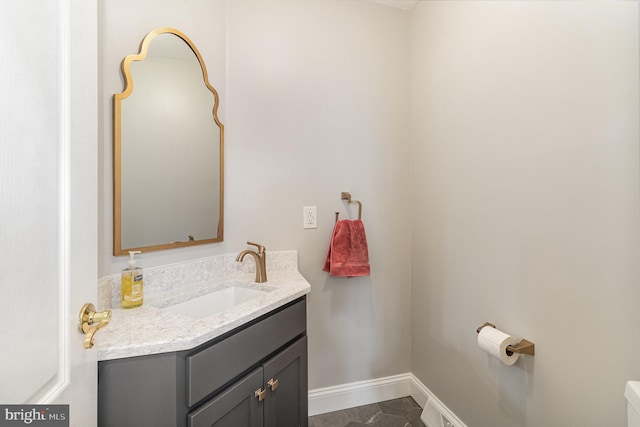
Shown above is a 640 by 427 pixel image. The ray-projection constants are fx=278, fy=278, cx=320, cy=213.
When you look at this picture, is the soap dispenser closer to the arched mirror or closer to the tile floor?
the arched mirror

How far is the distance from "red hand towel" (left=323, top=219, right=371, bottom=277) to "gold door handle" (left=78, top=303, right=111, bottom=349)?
45.3 inches

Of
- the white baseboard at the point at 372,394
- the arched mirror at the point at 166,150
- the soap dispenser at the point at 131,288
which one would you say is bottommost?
the white baseboard at the point at 372,394

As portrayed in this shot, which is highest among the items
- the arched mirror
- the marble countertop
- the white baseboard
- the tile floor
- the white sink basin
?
the arched mirror

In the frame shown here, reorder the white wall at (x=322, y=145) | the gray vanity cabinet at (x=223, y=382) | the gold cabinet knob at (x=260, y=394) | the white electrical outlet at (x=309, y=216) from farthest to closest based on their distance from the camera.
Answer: the white electrical outlet at (x=309, y=216) < the white wall at (x=322, y=145) < the gold cabinet knob at (x=260, y=394) < the gray vanity cabinet at (x=223, y=382)

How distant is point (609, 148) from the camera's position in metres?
0.86

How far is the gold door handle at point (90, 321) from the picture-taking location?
0.64 m

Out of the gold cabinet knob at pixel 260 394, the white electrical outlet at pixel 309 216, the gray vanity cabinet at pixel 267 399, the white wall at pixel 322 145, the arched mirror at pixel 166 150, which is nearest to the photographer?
the gray vanity cabinet at pixel 267 399

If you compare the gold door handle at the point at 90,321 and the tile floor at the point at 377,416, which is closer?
the gold door handle at the point at 90,321

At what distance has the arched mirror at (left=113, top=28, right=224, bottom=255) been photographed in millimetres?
1188

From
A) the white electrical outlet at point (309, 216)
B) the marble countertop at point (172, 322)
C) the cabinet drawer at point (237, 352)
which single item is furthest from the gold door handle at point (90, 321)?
the white electrical outlet at point (309, 216)

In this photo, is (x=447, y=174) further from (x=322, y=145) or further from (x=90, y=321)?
(x=90, y=321)

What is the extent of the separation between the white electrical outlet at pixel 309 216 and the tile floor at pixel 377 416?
46.4 inches

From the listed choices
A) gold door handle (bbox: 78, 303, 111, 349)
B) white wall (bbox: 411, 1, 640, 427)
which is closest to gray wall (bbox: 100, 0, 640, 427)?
white wall (bbox: 411, 1, 640, 427)

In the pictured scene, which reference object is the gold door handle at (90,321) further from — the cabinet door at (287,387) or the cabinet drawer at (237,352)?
the cabinet door at (287,387)
